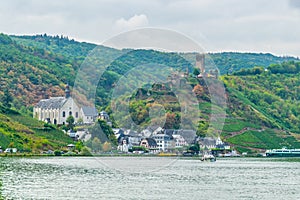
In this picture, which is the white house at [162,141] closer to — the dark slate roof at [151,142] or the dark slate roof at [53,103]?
the dark slate roof at [151,142]

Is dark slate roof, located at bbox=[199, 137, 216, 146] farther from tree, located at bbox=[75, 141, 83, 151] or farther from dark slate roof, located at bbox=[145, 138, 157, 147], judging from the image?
tree, located at bbox=[75, 141, 83, 151]

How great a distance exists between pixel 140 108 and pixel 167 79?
171ft

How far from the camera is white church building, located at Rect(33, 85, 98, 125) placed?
560 ft

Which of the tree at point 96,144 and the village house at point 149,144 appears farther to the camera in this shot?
the village house at point 149,144

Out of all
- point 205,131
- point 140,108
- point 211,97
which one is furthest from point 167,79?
point 140,108

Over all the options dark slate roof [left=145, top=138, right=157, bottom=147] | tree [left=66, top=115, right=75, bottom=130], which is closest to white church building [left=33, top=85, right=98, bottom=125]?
tree [left=66, top=115, right=75, bottom=130]

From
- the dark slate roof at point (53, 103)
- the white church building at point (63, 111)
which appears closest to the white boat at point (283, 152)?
the white church building at point (63, 111)

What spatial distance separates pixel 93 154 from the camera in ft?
422

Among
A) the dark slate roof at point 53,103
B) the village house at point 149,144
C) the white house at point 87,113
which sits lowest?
the village house at point 149,144

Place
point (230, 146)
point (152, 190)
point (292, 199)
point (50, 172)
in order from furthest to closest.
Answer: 1. point (230, 146)
2. point (50, 172)
3. point (152, 190)
4. point (292, 199)

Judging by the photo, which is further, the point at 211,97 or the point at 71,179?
the point at 211,97

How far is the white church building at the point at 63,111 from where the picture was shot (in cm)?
17075

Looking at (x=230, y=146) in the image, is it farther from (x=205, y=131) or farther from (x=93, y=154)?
(x=93, y=154)

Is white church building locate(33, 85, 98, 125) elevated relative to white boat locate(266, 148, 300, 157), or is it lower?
elevated
